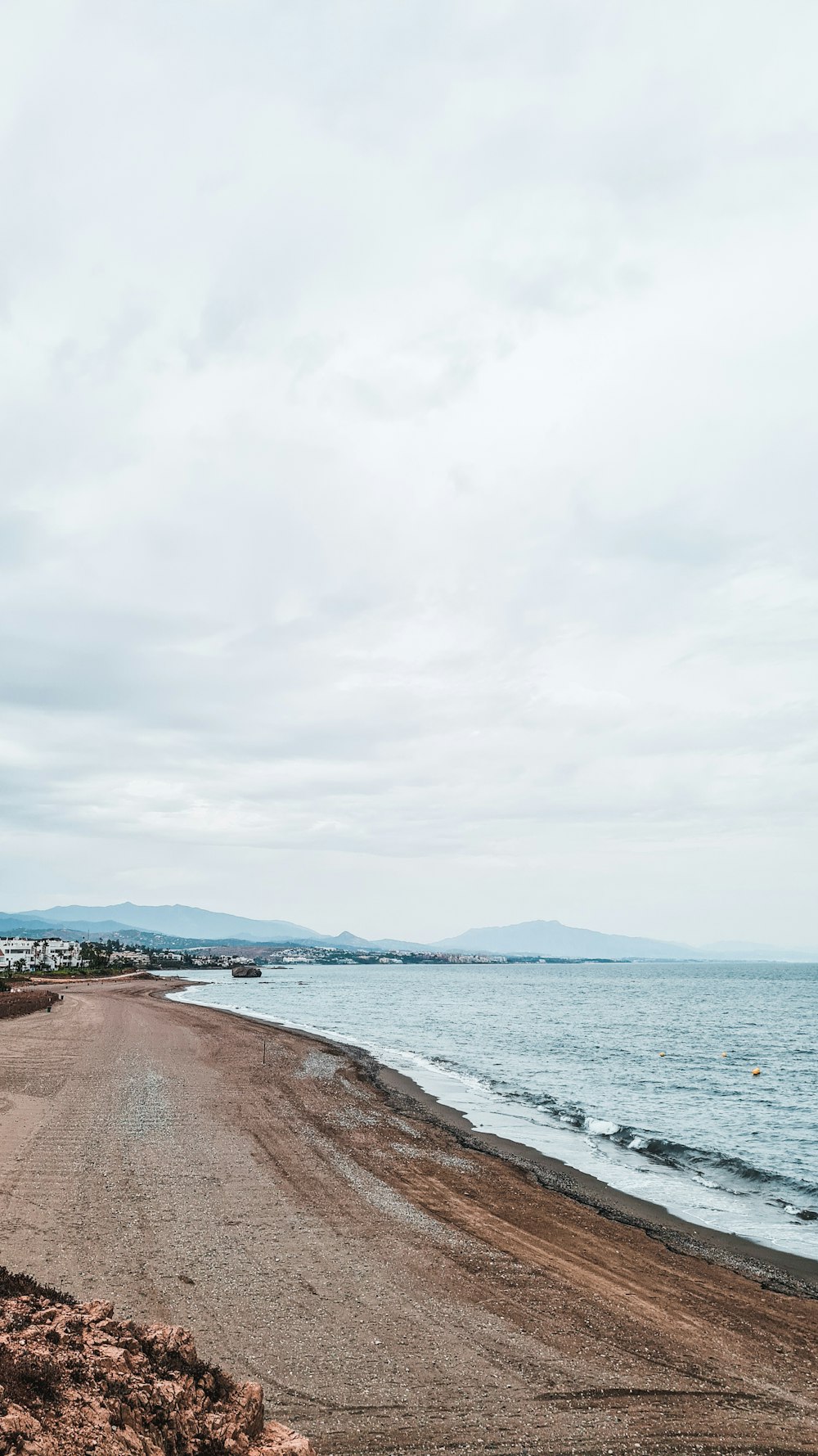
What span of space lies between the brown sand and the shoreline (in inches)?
12.2

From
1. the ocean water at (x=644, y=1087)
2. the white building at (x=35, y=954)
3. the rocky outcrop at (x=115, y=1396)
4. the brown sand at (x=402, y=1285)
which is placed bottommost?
the white building at (x=35, y=954)

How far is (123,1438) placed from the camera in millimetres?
5234

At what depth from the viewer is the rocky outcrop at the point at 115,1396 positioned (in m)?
5.10

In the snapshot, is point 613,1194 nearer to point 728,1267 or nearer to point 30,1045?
point 728,1267

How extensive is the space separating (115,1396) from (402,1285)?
6.84 meters

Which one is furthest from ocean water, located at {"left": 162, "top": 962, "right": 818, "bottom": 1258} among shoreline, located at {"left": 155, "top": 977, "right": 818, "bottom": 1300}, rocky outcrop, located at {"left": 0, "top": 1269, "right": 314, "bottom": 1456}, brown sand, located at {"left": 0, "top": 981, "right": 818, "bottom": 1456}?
rocky outcrop, located at {"left": 0, "top": 1269, "right": 314, "bottom": 1456}

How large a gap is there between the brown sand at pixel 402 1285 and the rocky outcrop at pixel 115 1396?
2.33 meters

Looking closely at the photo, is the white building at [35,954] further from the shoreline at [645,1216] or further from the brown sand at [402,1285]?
the brown sand at [402,1285]

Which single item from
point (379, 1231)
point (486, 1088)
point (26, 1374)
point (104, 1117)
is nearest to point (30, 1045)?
point (104, 1117)

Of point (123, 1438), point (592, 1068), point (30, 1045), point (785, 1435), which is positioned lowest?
point (592, 1068)

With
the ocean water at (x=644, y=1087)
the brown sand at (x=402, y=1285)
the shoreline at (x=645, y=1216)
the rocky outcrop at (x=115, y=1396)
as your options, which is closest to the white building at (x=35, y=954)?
the ocean water at (x=644, y=1087)

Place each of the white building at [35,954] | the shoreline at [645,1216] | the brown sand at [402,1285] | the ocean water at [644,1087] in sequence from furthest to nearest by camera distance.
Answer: the white building at [35,954] → the ocean water at [644,1087] → the shoreline at [645,1216] → the brown sand at [402,1285]

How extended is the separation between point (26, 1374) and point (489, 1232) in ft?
34.0

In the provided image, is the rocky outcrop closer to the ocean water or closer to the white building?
the ocean water
